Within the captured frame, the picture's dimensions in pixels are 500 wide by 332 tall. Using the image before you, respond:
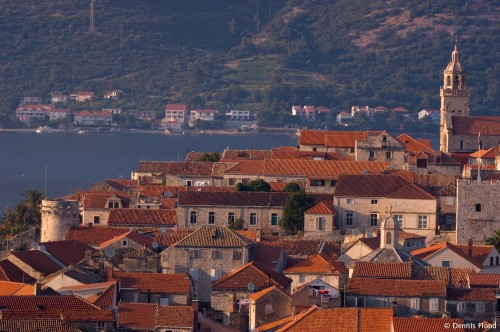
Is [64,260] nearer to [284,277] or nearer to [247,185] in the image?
[284,277]

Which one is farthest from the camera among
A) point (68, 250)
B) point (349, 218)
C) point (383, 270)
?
point (349, 218)

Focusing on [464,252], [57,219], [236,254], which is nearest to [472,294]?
[236,254]

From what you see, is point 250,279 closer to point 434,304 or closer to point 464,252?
point 434,304

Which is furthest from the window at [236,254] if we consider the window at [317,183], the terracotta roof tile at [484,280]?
the window at [317,183]

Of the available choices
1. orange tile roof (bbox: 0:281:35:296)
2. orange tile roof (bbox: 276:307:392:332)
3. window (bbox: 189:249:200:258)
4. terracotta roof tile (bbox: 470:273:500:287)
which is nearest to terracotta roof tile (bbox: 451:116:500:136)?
window (bbox: 189:249:200:258)

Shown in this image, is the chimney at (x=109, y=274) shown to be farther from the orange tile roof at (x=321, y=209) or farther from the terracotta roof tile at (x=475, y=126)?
the terracotta roof tile at (x=475, y=126)

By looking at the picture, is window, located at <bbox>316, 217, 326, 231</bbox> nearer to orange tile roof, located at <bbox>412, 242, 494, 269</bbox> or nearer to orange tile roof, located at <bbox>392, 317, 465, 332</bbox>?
orange tile roof, located at <bbox>412, 242, 494, 269</bbox>

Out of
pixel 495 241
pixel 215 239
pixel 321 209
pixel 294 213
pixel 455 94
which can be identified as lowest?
pixel 495 241
